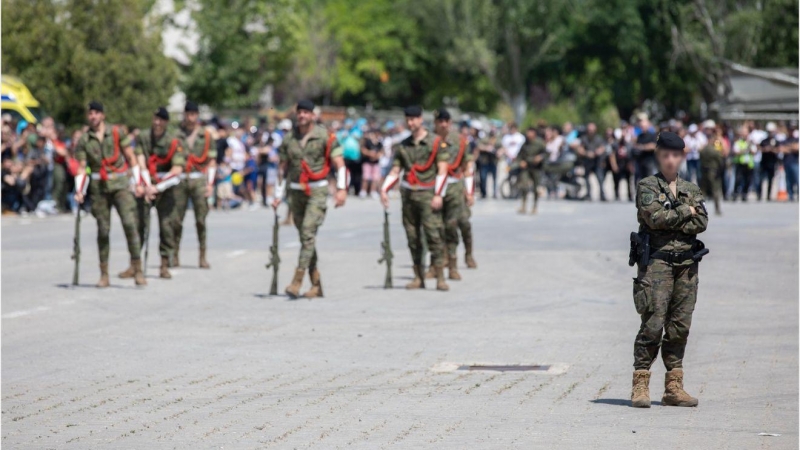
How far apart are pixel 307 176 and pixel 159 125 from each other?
3.00 metres

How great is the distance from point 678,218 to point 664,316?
0.63 meters

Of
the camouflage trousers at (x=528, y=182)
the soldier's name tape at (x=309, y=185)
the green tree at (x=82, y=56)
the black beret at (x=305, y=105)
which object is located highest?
the green tree at (x=82, y=56)

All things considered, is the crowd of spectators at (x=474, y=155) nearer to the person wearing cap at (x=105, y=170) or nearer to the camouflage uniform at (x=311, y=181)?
the person wearing cap at (x=105, y=170)

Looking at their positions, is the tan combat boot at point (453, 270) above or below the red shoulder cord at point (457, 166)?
below

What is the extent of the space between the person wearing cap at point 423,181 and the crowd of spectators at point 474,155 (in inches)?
582

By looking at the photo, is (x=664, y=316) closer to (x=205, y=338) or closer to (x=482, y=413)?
(x=482, y=413)

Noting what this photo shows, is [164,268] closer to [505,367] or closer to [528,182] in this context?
[505,367]

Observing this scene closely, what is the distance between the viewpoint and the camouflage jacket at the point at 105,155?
1636cm

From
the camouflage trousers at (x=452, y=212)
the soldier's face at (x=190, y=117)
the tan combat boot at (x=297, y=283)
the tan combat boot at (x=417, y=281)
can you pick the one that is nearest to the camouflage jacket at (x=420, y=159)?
the camouflage trousers at (x=452, y=212)

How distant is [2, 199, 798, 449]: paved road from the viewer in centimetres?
851

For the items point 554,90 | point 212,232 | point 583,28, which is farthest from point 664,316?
point 554,90

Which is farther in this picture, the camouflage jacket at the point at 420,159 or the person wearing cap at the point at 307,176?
the camouflage jacket at the point at 420,159

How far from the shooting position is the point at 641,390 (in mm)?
9305

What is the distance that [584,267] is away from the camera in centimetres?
1939
